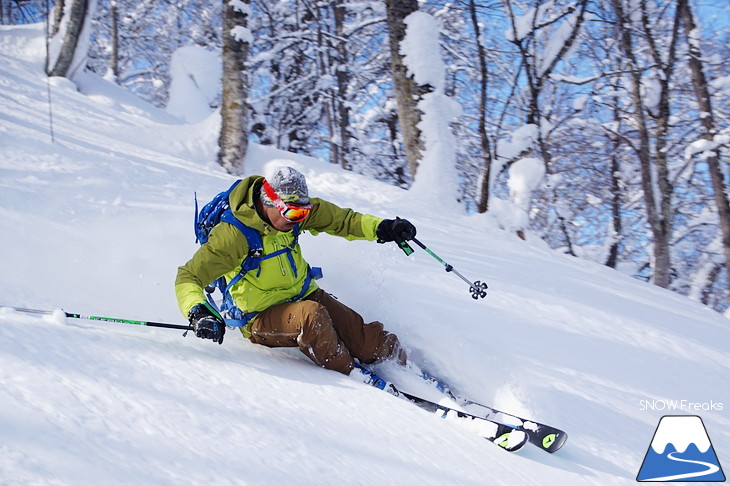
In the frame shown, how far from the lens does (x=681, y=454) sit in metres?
3.12

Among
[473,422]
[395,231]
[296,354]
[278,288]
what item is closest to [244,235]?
[278,288]

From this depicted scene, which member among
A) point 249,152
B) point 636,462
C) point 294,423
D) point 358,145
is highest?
point 358,145

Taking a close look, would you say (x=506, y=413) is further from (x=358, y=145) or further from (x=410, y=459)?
(x=358, y=145)

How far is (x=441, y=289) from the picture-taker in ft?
15.3

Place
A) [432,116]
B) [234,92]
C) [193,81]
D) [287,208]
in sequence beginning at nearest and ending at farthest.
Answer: [287,208] < [432,116] < [234,92] < [193,81]

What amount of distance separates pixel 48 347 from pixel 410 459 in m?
1.47

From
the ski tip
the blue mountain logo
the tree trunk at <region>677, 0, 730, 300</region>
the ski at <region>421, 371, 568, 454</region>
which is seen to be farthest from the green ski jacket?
the tree trunk at <region>677, 0, 730, 300</region>

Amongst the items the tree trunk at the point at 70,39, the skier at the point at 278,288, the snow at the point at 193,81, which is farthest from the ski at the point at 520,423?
the snow at the point at 193,81

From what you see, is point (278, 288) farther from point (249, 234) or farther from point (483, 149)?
point (483, 149)

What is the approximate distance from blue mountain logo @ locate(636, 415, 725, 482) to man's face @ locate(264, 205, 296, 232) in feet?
7.07

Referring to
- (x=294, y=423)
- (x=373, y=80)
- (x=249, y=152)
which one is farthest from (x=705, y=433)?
(x=373, y=80)

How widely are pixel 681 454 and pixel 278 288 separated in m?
2.39

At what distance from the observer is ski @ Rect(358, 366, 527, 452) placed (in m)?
2.85

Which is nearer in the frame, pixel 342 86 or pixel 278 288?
pixel 278 288
